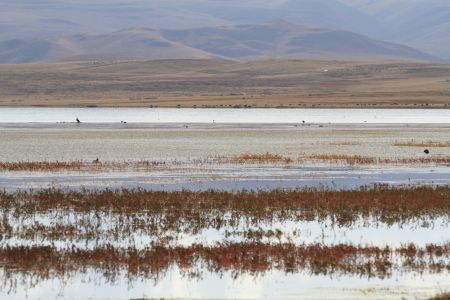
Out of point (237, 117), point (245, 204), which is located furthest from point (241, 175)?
point (237, 117)

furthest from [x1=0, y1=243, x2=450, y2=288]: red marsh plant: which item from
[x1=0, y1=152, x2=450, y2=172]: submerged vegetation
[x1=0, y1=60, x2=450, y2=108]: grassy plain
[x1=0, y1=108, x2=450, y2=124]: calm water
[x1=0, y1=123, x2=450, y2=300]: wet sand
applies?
[x1=0, y1=60, x2=450, y2=108]: grassy plain

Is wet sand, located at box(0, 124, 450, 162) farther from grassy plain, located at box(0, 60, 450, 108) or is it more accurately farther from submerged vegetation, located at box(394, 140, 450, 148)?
grassy plain, located at box(0, 60, 450, 108)

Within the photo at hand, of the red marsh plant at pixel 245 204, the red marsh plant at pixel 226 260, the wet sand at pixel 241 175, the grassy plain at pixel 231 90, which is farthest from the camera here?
the grassy plain at pixel 231 90

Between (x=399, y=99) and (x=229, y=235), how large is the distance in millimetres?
115608

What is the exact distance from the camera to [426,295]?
15531 millimetres

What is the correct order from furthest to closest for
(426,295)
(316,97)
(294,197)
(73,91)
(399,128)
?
(73,91)
(316,97)
(399,128)
(294,197)
(426,295)

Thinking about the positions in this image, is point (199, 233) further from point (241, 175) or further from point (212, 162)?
point (212, 162)

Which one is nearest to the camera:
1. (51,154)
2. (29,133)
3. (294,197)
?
(294,197)

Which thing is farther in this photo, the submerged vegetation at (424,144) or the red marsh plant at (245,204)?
the submerged vegetation at (424,144)

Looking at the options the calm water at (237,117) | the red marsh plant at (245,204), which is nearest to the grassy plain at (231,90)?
the calm water at (237,117)

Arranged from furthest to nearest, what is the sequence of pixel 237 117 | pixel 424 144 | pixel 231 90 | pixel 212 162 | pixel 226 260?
pixel 231 90 → pixel 237 117 → pixel 424 144 → pixel 212 162 → pixel 226 260

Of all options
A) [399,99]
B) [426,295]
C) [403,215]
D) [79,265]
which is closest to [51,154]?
[403,215]

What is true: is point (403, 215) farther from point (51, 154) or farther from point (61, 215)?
point (51, 154)

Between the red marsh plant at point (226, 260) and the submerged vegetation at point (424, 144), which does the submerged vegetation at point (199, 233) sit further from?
the submerged vegetation at point (424, 144)
